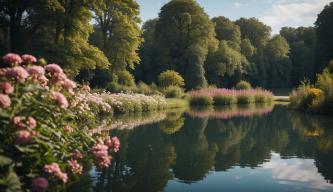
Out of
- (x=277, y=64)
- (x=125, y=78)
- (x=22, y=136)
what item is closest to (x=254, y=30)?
(x=277, y=64)

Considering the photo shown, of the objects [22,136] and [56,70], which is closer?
[22,136]

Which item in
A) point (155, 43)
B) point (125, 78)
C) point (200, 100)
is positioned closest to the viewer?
point (200, 100)

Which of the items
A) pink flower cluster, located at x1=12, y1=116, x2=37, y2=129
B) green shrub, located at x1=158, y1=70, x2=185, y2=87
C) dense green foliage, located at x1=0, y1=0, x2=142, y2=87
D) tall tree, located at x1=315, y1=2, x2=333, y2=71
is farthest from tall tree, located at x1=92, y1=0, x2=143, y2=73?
tall tree, located at x1=315, y1=2, x2=333, y2=71

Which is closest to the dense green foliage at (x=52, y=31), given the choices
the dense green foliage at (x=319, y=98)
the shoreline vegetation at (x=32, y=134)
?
the dense green foliage at (x=319, y=98)

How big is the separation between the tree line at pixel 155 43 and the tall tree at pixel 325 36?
0.13 meters

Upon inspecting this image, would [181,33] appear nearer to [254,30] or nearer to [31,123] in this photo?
[254,30]

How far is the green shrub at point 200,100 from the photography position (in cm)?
3017

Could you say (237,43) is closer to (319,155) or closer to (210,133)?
(210,133)

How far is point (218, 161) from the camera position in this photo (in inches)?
363

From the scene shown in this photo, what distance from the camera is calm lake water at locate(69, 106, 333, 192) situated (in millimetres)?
7133

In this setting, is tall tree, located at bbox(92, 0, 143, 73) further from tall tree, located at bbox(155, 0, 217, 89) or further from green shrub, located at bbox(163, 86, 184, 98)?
tall tree, located at bbox(155, 0, 217, 89)

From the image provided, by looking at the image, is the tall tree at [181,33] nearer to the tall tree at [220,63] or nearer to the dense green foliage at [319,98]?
the tall tree at [220,63]

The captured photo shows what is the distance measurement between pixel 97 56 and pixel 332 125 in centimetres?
1195

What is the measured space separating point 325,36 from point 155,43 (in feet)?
75.7
